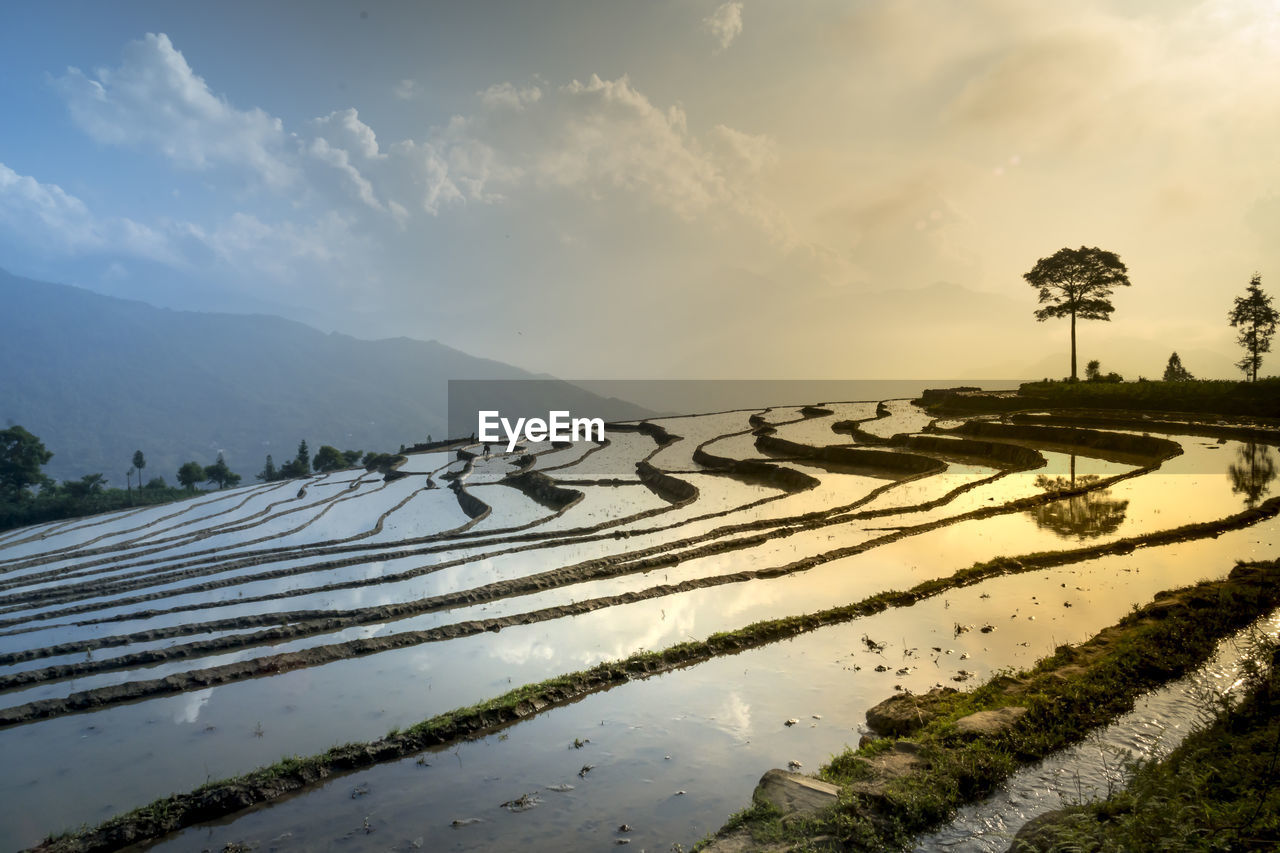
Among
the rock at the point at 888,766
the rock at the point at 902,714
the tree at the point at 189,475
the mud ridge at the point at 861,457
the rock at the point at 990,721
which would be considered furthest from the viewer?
the tree at the point at 189,475

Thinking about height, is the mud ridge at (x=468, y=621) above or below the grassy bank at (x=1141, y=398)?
below

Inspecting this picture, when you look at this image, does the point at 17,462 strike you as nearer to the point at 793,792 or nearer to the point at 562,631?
the point at 562,631

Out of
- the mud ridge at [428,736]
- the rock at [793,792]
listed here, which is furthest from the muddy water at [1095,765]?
the mud ridge at [428,736]

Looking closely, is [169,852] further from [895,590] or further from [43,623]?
[43,623]

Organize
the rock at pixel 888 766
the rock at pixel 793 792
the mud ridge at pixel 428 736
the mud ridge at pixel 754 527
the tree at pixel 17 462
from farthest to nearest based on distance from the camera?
1. the tree at pixel 17 462
2. the mud ridge at pixel 754 527
3. the mud ridge at pixel 428 736
4. the rock at pixel 888 766
5. the rock at pixel 793 792

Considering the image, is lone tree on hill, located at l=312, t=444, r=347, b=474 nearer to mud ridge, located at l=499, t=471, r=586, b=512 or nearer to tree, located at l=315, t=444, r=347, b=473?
tree, located at l=315, t=444, r=347, b=473

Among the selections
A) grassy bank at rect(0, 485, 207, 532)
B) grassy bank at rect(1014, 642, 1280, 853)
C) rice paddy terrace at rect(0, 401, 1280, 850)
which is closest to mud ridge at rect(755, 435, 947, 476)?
rice paddy terrace at rect(0, 401, 1280, 850)

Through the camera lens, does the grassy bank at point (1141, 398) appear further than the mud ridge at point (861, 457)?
Yes

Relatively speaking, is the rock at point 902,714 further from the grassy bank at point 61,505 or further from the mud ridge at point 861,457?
the grassy bank at point 61,505
